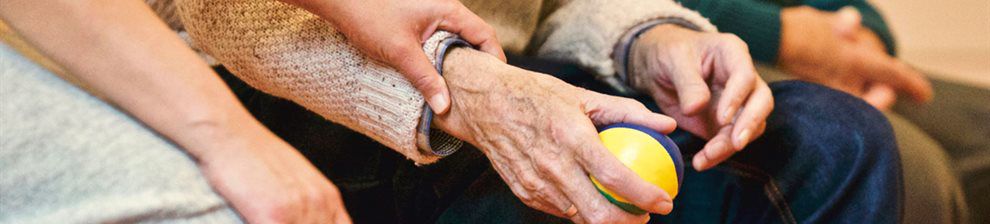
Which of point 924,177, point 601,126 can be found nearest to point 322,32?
point 601,126

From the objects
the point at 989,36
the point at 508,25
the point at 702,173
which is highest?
the point at 508,25

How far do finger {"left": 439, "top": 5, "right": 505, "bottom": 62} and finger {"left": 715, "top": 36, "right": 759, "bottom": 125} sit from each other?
227 millimetres

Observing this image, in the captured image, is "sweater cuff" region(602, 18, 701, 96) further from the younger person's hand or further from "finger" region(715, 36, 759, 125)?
the younger person's hand

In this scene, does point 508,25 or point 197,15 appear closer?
point 197,15

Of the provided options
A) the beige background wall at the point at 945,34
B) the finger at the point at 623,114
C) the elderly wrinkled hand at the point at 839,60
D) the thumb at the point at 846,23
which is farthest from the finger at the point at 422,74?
the beige background wall at the point at 945,34

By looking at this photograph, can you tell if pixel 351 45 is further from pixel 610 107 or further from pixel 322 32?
pixel 610 107

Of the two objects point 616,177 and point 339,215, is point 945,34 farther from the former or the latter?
point 339,215

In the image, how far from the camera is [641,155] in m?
0.66

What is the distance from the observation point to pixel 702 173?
3.09 feet

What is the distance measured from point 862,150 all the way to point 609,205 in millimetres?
315

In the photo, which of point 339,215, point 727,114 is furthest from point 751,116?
point 339,215

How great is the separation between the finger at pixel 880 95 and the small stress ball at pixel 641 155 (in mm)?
860

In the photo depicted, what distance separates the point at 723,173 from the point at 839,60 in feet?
1.98

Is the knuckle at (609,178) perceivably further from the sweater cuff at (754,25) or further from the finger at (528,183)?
the sweater cuff at (754,25)
